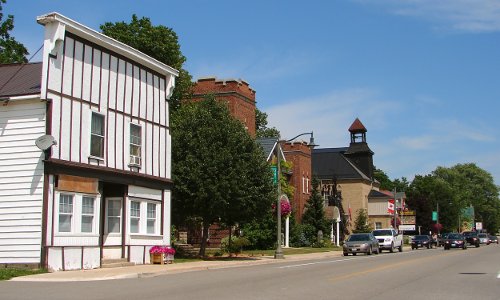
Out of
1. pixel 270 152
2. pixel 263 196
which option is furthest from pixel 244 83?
pixel 263 196

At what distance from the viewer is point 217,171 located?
2888 cm

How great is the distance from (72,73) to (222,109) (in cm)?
1009

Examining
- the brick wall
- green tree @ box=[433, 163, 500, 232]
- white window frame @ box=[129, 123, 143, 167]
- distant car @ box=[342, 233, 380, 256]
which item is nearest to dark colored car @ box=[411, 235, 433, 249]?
distant car @ box=[342, 233, 380, 256]

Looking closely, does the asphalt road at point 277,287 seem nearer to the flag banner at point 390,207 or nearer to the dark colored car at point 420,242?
the dark colored car at point 420,242

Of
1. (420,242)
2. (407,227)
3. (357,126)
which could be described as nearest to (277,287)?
(420,242)

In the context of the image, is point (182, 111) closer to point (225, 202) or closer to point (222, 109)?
point (222, 109)

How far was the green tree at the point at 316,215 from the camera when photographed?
57.6 metres

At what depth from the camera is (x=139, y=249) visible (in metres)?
25.6

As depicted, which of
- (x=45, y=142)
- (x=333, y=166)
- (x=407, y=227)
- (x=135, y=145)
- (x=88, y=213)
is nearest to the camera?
(x=45, y=142)

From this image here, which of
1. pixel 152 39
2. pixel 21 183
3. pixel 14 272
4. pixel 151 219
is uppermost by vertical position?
pixel 152 39

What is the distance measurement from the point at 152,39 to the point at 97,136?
66.8ft

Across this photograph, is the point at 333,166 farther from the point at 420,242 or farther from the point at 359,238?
the point at 359,238

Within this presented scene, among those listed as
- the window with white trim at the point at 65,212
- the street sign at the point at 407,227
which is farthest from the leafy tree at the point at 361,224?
the window with white trim at the point at 65,212

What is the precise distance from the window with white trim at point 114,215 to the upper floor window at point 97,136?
232cm
